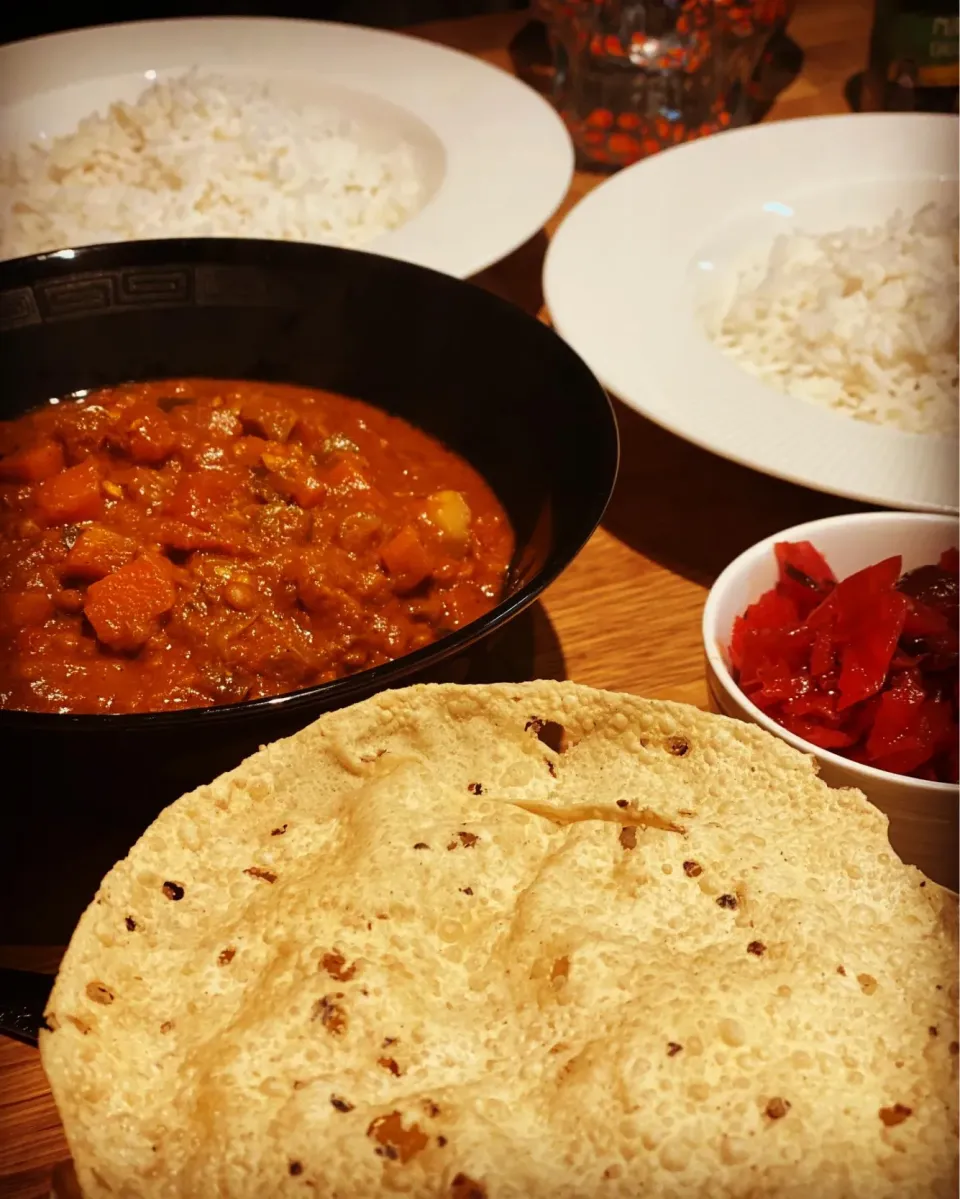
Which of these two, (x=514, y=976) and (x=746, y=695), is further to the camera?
(x=746, y=695)

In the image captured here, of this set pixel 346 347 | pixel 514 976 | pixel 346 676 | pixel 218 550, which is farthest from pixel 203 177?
pixel 514 976

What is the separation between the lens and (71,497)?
5.74 ft

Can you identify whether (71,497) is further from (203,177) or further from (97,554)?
(203,177)

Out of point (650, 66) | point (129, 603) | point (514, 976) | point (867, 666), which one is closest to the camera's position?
point (514, 976)

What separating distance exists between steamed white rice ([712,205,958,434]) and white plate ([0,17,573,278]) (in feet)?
1.61

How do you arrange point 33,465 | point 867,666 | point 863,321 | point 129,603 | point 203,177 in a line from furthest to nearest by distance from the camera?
1. point 203,177
2. point 863,321
3. point 33,465
4. point 129,603
5. point 867,666

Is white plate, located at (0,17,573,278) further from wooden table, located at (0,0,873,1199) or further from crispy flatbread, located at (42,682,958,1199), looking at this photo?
crispy flatbread, located at (42,682,958,1199)

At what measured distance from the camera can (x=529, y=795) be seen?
119 centimetres

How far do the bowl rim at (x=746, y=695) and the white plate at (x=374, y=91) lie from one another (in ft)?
3.51

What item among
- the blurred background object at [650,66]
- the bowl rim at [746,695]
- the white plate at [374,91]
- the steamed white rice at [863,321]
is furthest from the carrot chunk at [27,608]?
the blurred background object at [650,66]

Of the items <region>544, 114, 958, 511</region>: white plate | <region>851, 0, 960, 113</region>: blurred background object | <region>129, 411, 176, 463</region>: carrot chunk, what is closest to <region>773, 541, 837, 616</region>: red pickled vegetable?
<region>544, 114, 958, 511</region>: white plate

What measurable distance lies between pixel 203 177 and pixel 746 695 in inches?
75.7

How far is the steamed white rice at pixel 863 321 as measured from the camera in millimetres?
2158

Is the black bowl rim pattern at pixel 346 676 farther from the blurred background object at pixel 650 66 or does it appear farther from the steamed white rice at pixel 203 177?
the blurred background object at pixel 650 66
